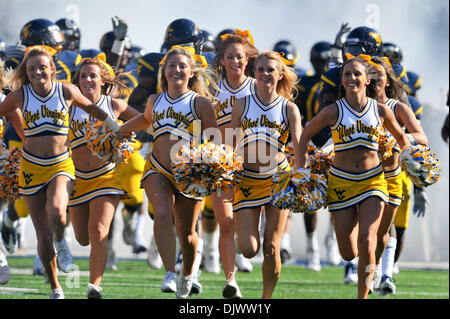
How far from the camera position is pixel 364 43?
8836 mm

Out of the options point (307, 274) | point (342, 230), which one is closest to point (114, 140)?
point (342, 230)

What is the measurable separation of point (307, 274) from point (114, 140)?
5.12 meters

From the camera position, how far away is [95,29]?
14953 millimetres

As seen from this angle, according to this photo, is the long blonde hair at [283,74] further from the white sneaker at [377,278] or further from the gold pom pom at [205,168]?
the white sneaker at [377,278]

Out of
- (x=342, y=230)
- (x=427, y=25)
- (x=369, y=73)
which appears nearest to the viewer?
(x=342, y=230)

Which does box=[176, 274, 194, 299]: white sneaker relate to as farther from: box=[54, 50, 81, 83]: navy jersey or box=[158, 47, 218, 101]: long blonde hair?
box=[54, 50, 81, 83]: navy jersey

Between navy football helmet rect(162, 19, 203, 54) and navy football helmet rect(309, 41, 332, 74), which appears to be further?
navy football helmet rect(309, 41, 332, 74)

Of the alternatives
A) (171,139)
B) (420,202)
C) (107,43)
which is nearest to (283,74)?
(171,139)

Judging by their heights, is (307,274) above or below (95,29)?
below

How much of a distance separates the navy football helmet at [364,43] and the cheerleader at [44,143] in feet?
9.27

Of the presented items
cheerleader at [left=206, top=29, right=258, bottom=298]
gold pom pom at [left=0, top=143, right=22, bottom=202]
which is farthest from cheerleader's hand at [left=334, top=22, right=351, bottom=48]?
gold pom pom at [left=0, top=143, right=22, bottom=202]

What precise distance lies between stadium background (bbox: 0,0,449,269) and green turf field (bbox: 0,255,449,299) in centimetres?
260

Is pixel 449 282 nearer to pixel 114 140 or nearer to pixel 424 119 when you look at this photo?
pixel 424 119

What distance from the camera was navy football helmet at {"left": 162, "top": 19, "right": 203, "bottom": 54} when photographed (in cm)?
887
